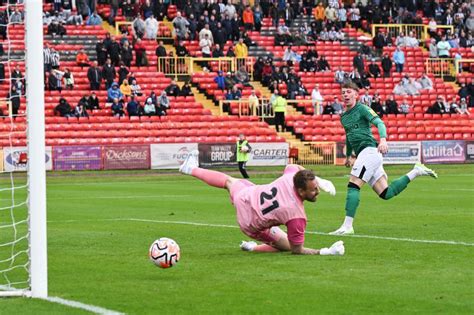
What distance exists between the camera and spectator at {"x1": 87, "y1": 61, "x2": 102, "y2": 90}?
5225cm

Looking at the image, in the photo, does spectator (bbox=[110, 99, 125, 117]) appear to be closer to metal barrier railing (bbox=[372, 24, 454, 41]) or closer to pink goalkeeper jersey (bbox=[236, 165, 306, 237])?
metal barrier railing (bbox=[372, 24, 454, 41])

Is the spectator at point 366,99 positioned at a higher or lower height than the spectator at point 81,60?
lower

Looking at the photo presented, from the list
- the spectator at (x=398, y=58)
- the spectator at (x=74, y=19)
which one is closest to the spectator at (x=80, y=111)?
the spectator at (x=74, y=19)

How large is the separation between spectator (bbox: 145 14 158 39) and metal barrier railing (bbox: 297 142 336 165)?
12044mm

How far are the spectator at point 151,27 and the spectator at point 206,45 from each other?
2492 millimetres

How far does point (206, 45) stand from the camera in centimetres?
5809

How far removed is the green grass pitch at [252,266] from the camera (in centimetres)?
1019

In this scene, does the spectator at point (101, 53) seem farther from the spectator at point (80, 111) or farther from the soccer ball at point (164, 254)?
the soccer ball at point (164, 254)

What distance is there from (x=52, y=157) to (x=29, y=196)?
35.5 meters

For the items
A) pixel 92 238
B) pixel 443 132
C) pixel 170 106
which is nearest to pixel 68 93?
pixel 170 106

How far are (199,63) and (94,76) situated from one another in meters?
7.80

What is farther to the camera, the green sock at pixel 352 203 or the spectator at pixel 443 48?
the spectator at pixel 443 48

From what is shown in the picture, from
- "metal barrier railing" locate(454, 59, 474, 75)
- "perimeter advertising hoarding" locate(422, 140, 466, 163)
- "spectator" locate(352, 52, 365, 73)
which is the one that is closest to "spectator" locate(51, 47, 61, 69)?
"spectator" locate(352, 52, 365, 73)

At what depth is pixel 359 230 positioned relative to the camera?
18.0 meters
